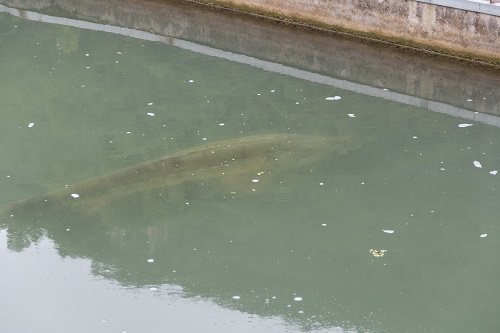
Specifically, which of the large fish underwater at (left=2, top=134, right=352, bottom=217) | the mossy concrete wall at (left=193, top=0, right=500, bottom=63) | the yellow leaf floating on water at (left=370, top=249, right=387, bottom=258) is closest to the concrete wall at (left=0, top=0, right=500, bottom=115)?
the mossy concrete wall at (left=193, top=0, right=500, bottom=63)

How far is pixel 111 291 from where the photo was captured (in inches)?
278

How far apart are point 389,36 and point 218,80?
2169 mm

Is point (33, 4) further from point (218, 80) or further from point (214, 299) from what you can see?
point (214, 299)

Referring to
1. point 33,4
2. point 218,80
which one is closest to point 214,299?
point 218,80

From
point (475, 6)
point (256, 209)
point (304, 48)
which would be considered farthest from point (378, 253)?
point (304, 48)

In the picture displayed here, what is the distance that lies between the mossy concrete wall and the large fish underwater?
101 inches

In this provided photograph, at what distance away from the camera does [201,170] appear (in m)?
Result: 8.52

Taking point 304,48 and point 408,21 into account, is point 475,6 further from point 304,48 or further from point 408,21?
point 304,48

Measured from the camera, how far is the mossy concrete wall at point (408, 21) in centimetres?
1070

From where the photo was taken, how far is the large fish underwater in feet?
27.0

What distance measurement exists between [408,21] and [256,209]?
13.9 ft

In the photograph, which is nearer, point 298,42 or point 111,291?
point 111,291

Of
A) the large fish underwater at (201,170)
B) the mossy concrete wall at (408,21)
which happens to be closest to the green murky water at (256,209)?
the large fish underwater at (201,170)

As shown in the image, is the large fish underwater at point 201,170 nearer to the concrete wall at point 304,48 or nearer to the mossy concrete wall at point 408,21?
the concrete wall at point 304,48
